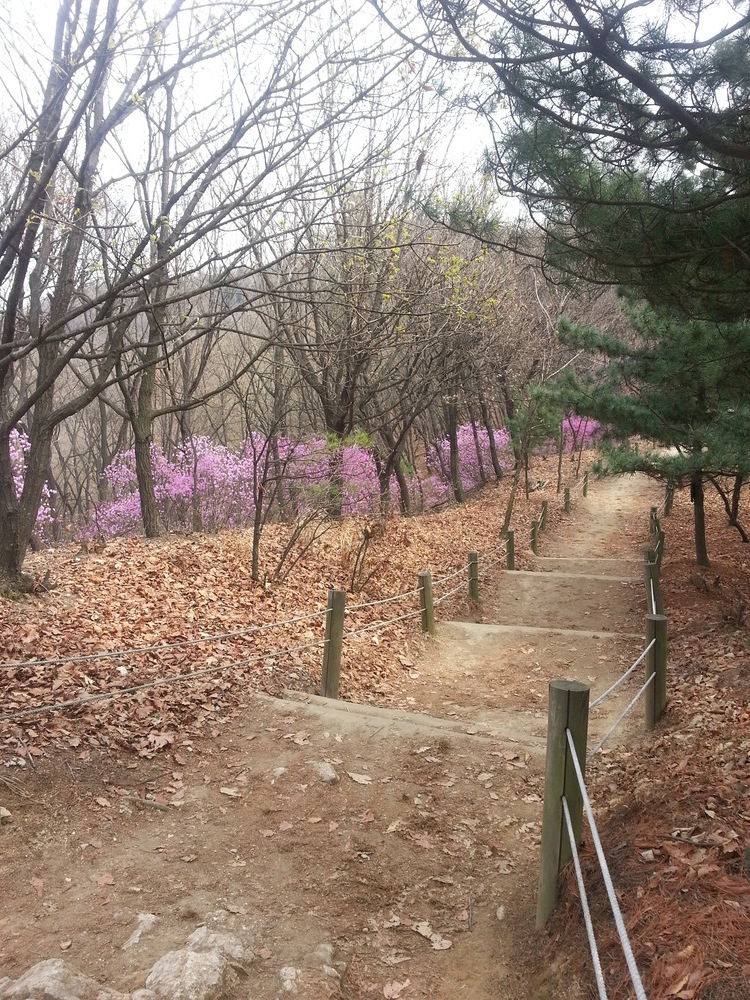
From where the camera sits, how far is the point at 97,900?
11.0 feet

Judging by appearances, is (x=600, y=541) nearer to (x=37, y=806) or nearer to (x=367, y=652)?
(x=367, y=652)

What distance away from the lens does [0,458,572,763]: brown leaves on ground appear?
5.00m

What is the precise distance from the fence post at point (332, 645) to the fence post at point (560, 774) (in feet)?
10.9

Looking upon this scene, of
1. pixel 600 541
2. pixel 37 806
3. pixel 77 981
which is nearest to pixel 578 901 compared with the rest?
pixel 77 981

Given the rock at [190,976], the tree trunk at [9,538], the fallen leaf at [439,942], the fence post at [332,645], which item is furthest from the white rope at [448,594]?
the rock at [190,976]

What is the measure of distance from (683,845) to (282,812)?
7.54 feet

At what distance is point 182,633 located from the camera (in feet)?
21.9

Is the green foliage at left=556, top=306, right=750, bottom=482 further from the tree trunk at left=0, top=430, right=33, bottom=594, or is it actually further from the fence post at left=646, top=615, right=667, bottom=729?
the tree trunk at left=0, top=430, right=33, bottom=594

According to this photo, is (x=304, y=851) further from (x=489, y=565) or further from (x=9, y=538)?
(x=489, y=565)

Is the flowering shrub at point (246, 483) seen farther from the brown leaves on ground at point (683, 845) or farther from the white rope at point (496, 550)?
the brown leaves on ground at point (683, 845)

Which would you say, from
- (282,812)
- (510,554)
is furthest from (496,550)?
(282,812)

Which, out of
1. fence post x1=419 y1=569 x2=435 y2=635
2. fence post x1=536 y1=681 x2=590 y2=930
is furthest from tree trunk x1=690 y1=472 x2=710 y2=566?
fence post x1=536 y1=681 x2=590 y2=930

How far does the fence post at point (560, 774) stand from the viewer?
299 cm

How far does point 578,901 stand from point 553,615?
8.41 metres
